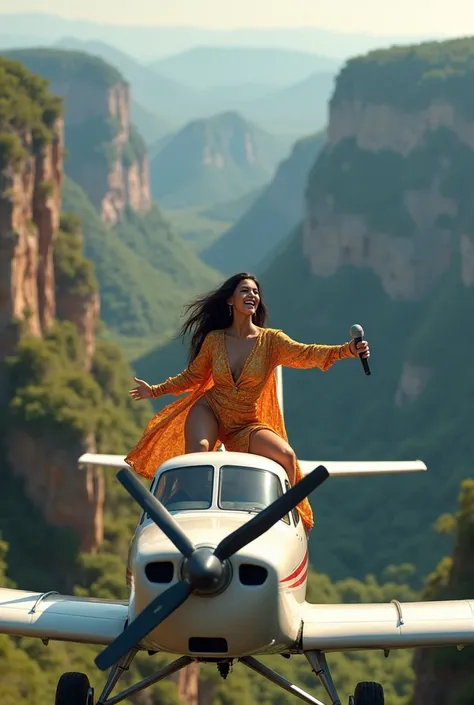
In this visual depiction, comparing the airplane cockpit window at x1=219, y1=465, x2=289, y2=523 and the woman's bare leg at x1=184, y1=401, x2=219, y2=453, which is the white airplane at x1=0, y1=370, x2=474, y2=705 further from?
the woman's bare leg at x1=184, y1=401, x2=219, y2=453

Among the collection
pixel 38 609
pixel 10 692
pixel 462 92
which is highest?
pixel 38 609

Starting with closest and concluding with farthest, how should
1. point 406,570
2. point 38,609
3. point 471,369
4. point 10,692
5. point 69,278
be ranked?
point 38,609 → point 10,692 → point 69,278 → point 406,570 → point 471,369

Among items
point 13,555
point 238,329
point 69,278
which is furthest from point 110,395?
point 238,329

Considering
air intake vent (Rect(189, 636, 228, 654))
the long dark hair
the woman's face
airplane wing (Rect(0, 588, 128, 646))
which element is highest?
the woman's face

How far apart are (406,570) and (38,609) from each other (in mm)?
108424

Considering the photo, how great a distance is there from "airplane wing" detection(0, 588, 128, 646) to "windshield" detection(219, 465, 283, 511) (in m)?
2.04

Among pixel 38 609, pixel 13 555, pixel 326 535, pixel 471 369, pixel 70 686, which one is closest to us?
pixel 70 686

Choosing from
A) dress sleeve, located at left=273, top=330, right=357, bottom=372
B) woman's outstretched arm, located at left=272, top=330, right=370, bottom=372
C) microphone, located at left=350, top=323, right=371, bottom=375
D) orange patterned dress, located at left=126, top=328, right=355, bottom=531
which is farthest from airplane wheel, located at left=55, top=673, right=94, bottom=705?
microphone, located at left=350, top=323, right=371, bottom=375

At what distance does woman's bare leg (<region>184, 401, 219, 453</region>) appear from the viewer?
19.8 metres

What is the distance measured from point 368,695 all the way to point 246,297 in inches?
217

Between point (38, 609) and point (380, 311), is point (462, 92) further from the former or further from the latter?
point (38, 609)

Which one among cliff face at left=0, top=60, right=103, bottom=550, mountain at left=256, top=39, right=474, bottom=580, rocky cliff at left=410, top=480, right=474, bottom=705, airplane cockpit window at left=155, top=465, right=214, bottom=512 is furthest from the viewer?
mountain at left=256, top=39, right=474, bottom=580

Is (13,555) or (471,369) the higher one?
(13,555)

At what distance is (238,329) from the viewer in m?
20.7
